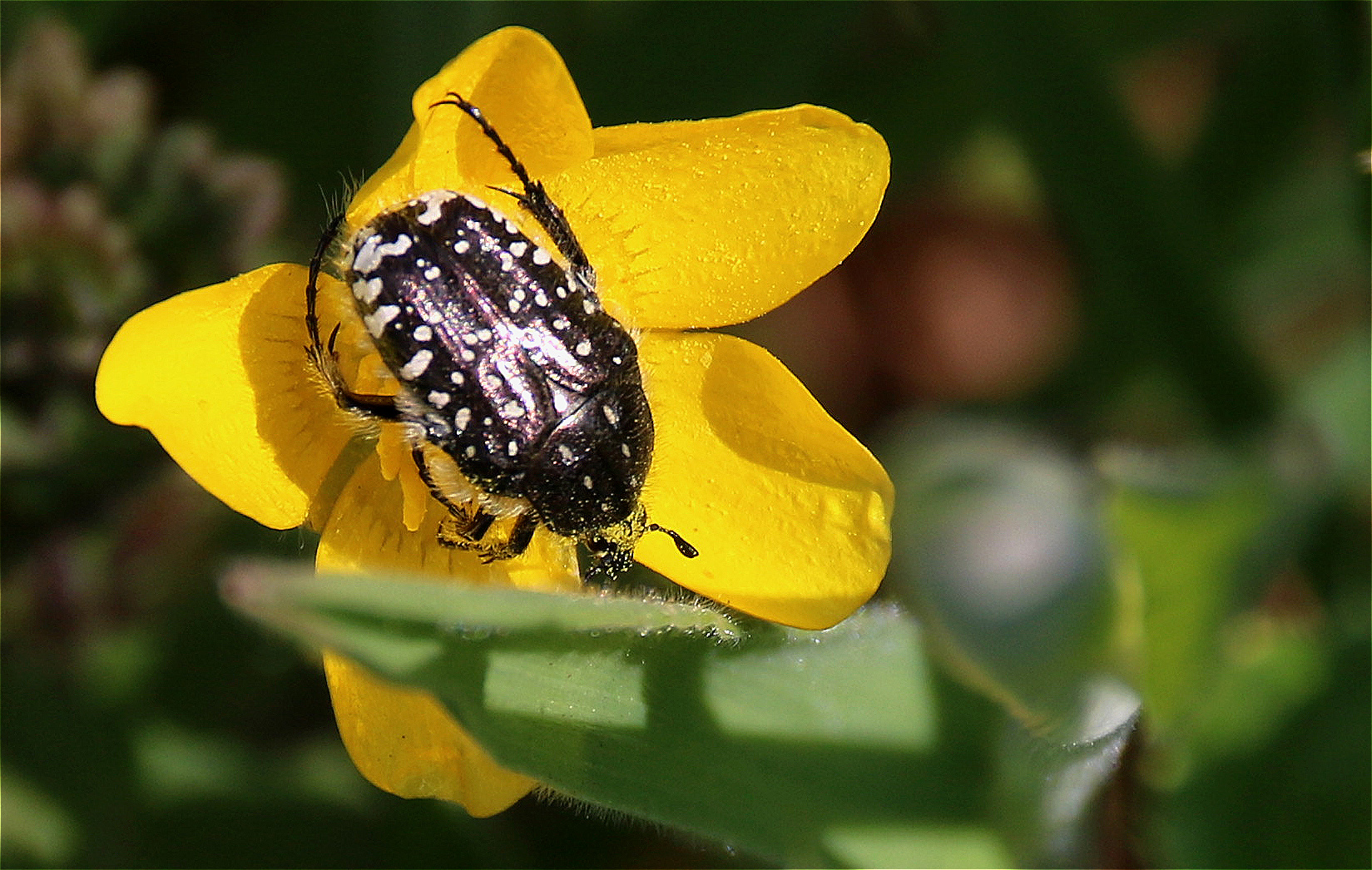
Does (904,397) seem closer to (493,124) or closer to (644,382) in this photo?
(644,382)

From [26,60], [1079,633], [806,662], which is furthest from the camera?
[26,60]

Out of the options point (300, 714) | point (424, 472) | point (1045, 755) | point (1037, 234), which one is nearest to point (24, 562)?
point (300, 714)

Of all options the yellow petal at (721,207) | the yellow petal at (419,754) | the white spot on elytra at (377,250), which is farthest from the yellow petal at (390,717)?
the yellow petal at (721,207)

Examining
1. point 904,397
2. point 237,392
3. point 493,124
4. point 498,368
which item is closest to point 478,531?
point 498,368

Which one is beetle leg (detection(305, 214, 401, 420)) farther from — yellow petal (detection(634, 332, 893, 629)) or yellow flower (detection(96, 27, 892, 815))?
yellow petal (detection(634, 332, 893, 629))

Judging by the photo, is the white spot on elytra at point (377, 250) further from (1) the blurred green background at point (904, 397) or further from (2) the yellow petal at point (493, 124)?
(1) the blurred green background at point (904, 397)

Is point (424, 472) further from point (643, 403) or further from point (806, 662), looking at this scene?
point (806, 662)
